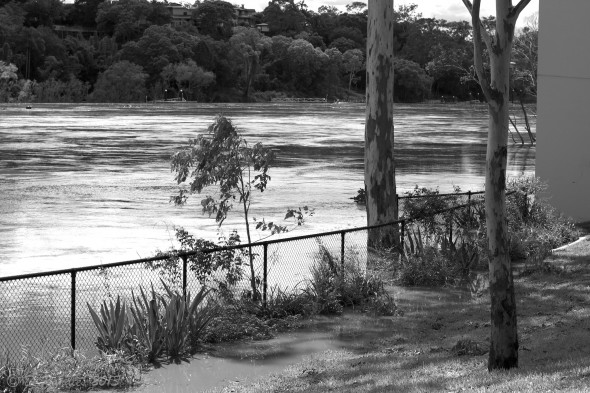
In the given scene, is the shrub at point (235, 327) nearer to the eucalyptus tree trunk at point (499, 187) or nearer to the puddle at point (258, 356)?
the puddle at point (258, 356)

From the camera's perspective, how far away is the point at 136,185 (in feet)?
118

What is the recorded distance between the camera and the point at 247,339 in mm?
12859

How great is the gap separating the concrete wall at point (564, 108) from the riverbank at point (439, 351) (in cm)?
810

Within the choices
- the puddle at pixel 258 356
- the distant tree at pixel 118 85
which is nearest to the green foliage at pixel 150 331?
the puddle at pixel 258 356

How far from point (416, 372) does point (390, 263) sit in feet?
24.0

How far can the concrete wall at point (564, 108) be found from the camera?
23.6 metres

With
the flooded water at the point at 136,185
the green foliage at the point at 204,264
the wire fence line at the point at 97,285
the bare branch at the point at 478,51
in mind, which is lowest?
the flooded water at the point at 136,185

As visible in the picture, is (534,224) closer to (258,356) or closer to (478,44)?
(258,356)

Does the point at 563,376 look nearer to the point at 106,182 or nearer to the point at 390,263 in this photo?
the point at 390,263

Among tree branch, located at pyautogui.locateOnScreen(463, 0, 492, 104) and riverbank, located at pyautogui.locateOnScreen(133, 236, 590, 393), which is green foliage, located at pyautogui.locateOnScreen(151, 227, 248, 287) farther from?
tree branch, located at pyautogui.locateOnScreen(463, 0, 492, 104)

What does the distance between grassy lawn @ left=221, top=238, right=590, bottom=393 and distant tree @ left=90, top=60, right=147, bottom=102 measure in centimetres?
18490

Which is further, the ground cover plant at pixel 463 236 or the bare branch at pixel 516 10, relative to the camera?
the ground cover plant at pixel 463 236

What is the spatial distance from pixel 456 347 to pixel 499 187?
2.40m

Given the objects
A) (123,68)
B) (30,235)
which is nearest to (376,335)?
(30,235)
